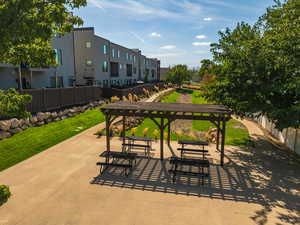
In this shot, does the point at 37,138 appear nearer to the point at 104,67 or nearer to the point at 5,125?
the point at 5,125

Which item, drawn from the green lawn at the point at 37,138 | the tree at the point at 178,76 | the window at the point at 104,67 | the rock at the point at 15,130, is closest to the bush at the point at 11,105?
the green lawn at the point at 37,138

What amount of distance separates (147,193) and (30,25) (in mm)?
6502

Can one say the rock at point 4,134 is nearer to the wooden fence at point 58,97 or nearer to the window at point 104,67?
the wooden fence at point 58,97

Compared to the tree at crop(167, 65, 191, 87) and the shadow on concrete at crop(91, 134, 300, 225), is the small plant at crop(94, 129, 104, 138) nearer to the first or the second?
the shadow on concrete at crop(91, 134, 300, 225)

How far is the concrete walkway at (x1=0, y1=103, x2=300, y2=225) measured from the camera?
6156 mm

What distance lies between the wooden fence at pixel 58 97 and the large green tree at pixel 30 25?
34.1ft

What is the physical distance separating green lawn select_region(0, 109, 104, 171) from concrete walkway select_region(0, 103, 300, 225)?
30.8 inches

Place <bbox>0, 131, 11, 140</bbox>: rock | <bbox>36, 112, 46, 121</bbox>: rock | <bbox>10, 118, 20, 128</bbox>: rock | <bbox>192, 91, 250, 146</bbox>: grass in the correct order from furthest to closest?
<bbox>36, 112, 46, 121</bbox>: rock < <bbox>192, 91, 250, 146</bbox>: grass < <bbox>10, 118, 20, 128</bbox>: rock < <bbox>0, 131, 11, 140</bbox>: rock

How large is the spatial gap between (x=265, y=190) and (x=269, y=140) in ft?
27.0

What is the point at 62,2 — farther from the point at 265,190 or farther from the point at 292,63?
the point at 265,190

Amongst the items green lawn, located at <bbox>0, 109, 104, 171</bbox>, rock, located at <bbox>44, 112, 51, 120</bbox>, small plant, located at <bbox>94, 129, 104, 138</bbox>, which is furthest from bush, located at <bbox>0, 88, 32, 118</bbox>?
rock, located at <bbox>44, 112, 51, 120</bbox>

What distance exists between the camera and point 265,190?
7.96 m

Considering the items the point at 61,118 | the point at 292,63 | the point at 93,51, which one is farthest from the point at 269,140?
the point at 93,51

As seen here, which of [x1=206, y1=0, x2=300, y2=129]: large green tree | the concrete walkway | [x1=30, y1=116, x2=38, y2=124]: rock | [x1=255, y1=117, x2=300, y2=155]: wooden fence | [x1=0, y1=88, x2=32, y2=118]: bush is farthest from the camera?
[x1=30, y1=116, x2=38, y2=124]: rock
